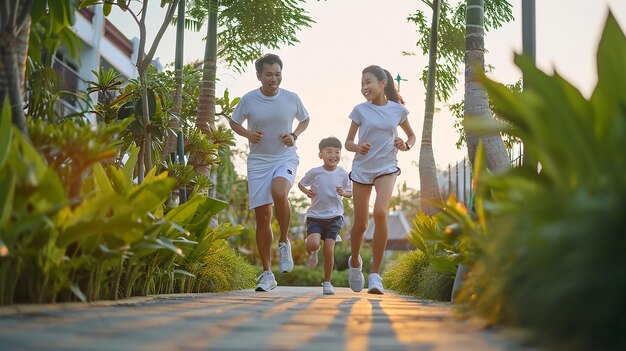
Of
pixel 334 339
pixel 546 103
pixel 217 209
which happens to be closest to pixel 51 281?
pixel 334 339

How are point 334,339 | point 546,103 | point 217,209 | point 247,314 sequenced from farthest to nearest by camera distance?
point 217,209 < point 247,314 < point 546,103 < point 334,339

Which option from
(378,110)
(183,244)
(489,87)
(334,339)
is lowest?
(334,339)

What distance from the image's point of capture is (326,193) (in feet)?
30.5

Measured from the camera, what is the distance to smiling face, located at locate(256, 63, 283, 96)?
771 centimetres

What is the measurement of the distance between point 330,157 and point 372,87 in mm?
2100

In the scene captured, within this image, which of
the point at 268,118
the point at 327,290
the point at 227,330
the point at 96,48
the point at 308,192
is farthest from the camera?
the point at 96,48

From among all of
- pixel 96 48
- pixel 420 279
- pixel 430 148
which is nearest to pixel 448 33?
pixel 430 148

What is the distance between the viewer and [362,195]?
743 cm

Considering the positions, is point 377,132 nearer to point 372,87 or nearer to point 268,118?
point 372,87

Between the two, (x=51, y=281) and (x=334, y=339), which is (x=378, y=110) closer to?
(x=51, y=281)

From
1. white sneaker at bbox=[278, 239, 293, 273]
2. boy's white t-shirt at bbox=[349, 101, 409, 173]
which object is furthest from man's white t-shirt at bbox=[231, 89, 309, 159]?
white sneaker at bbox=[278, 239, 293, 273]

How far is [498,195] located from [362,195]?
4.00 m

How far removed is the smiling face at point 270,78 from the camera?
303 inches

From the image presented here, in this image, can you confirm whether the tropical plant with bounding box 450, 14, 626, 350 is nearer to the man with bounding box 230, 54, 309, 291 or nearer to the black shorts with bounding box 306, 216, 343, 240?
the man with bounding box 230, 54, 309, 291
